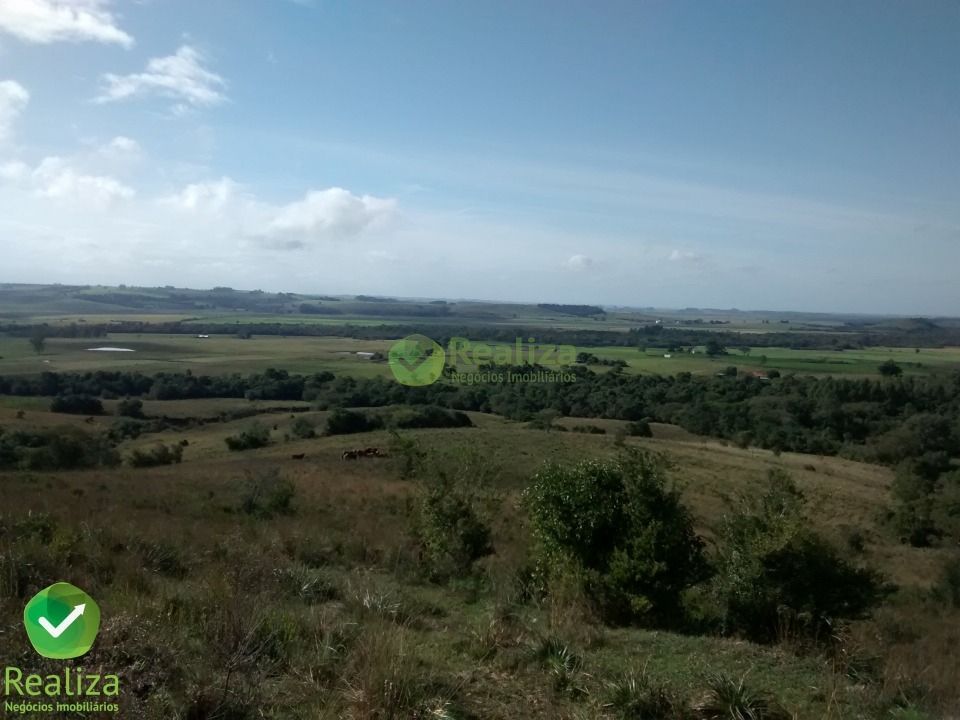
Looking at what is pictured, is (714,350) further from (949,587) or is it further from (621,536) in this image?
(621,536)

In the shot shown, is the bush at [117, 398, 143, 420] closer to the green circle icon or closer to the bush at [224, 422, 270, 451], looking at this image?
the bush at [224, 422, 270, 451]

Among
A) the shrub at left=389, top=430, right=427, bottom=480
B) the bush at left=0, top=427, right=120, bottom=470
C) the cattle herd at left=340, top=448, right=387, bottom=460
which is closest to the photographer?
the shrub at left=389, top=430, right=427, bottom=480

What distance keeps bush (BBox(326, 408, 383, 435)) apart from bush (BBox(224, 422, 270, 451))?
4.05 m

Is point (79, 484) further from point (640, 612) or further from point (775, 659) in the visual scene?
point (775, 659)

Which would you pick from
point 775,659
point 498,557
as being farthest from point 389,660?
point 498,557

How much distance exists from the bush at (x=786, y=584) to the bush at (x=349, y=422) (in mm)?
35614

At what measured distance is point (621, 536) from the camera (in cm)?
771

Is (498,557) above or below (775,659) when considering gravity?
below

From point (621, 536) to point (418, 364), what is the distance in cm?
5348

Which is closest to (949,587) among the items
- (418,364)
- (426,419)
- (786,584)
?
(786,584)

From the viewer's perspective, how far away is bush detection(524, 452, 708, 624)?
7.16m

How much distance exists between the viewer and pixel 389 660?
4191 millimetres

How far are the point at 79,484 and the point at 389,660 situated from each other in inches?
695

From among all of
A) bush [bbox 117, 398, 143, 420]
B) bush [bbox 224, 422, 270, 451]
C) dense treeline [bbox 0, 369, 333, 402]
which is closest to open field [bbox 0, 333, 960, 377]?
dense treeline [bbox 0, 369, 333, 402]
